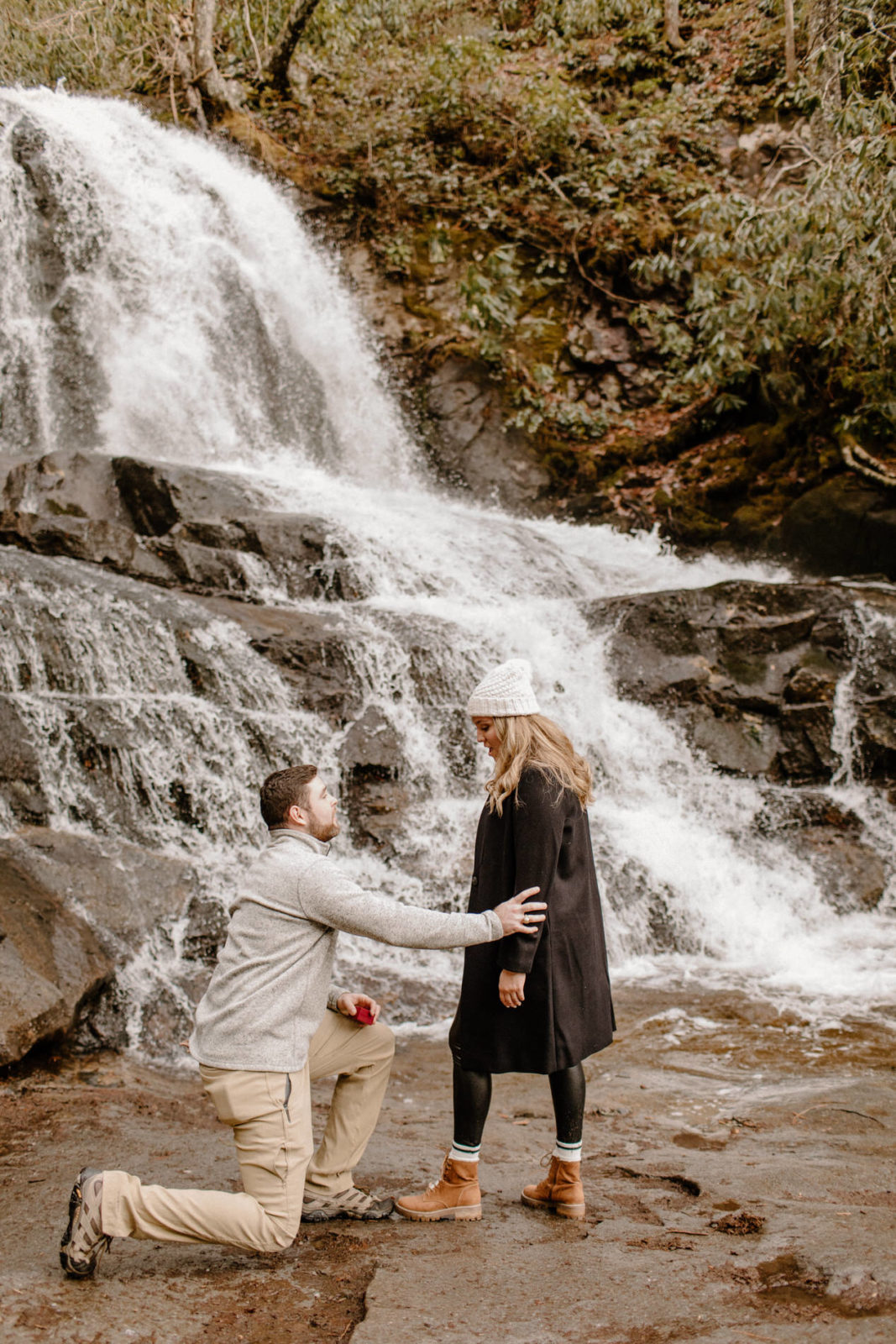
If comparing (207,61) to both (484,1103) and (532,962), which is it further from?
(484,1103)

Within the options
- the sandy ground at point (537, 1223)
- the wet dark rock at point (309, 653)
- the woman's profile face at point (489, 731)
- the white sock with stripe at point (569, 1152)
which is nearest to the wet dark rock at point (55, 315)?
the wet dark rock at point (309, 653)

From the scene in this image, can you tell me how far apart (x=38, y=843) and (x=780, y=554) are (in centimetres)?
974

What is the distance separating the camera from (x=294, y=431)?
15.2 metres

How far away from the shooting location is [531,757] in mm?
3260

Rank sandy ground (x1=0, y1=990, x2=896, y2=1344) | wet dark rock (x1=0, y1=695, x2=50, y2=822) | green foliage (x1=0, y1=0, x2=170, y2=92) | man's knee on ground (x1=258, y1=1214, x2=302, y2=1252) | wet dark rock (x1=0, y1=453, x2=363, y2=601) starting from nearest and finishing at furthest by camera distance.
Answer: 1. sandy ground (x1=0, y1=990, x2=896, y2=1344)
2. man's knee on ground (x1=258, y1=1214, x2=302, y2=1252)
3. wet dark rock (x1=0, y1=695, x2=50, y2=822)
4. wet dark rock (x1=0, y1=453, x2=363, y2=601)
5. green foliage (x1=0, y1=0, x2=170, y2=92)

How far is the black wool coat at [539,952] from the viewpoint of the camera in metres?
3.15

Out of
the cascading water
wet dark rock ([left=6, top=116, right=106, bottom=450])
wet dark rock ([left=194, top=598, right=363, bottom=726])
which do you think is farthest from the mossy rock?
wet dark rock ([left=6, top=116, right=106, bottom=450])

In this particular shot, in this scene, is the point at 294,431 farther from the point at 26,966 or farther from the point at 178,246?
the point at 26,966

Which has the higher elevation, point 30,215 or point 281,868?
point 30,215

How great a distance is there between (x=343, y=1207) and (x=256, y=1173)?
521 mm

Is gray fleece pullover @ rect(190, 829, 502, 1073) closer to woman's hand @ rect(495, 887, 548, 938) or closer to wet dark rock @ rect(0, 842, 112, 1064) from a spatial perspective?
woman's hand @ rect(495, 887, 548, 938)

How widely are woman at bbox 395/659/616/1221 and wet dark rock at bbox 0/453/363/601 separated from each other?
708cm

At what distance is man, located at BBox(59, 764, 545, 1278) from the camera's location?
2.71 metres

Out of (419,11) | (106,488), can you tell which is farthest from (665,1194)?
(419,11)
